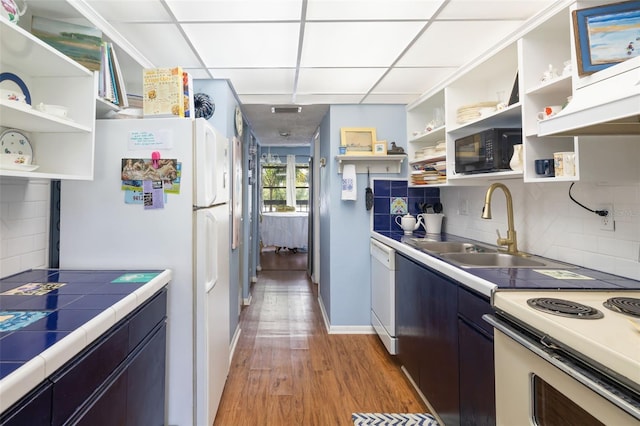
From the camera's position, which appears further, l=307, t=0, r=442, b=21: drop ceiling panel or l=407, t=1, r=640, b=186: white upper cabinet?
l=307, t=0, r=442, b=21: drop ceiling panel

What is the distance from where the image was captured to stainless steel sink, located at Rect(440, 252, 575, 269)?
1.58 meters

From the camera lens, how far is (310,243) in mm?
5148

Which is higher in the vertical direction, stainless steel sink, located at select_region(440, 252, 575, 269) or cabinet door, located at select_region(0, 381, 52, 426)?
stainless steel sink, located at select_region(440, 252, 575, 269)

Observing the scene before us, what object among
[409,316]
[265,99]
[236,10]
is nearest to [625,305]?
[409,316]

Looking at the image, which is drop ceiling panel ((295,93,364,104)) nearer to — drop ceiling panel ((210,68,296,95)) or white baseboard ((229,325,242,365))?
drop ceiling panel ((210,68,296,95))

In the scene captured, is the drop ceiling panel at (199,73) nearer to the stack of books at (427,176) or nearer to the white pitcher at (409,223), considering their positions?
the stack of books at (427,176)

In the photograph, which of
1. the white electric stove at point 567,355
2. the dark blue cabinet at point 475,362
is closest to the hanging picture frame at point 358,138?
the dark blue cabinet at point 475,362

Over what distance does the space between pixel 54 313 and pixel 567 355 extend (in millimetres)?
1535

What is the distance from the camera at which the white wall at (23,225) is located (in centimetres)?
129

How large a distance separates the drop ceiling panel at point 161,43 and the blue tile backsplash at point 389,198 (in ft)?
6.32

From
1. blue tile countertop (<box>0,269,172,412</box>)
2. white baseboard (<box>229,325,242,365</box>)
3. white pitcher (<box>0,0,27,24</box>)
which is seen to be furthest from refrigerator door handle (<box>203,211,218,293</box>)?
white baseboard (<box>229,325,242,365</box>)

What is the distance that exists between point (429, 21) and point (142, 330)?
2.06m

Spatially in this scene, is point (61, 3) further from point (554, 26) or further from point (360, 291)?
point (360, 291)

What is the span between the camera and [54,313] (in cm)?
96
